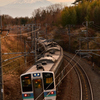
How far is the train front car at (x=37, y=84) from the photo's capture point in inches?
441

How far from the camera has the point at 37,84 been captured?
1137 cm

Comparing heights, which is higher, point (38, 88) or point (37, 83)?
point (37, 83)

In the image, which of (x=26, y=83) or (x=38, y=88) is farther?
(x=38, y=88)

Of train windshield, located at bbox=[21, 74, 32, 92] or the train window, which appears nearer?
train windshield, located at bbox=[21, 74, 32, 92]

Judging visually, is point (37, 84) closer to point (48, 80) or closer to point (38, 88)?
point (38, 88)

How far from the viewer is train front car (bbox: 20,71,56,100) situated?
11211mm

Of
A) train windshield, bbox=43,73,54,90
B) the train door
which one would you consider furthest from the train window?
train windshield, bbox=43,73,54,90

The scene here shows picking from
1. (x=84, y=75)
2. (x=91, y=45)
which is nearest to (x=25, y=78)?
(x=84, y=75)

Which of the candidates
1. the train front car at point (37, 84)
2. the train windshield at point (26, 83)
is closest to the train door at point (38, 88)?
the train front car at point (37, 84)

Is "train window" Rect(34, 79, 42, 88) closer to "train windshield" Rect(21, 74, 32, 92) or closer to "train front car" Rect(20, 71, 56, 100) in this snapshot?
"train front car" Rect(20, 71, 56, 100)

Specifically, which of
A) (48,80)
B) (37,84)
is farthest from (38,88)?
(48,80)

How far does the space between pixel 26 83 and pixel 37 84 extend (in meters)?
0.73

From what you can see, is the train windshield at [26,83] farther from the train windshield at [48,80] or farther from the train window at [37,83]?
the train windshield at [48,80]

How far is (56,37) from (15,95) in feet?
113
